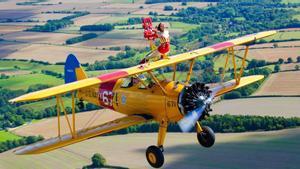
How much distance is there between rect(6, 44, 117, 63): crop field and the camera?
5738 inches

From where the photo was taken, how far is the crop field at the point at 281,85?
3831 inches

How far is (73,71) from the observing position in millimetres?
43375

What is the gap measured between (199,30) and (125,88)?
142491 millimetres

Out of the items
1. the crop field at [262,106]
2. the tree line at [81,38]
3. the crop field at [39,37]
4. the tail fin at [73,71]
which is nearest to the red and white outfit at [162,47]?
the tail fin at [73,71]

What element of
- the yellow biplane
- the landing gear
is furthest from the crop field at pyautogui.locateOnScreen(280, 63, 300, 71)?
the landing gear

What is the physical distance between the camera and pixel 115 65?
131000 mm

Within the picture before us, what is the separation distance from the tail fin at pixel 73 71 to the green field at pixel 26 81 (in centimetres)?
7577

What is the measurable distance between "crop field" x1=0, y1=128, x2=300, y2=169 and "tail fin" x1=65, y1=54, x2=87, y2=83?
27.8m

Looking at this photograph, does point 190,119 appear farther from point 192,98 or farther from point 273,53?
point 273,53

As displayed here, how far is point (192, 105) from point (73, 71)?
13.4 meters

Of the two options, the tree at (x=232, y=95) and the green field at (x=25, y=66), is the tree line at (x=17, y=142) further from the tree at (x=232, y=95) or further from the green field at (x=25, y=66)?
the green field at (x=25, y=66)

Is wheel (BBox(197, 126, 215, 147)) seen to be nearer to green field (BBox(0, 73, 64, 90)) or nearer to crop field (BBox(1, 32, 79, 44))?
green field (BBox(0, 73, 64, 90))

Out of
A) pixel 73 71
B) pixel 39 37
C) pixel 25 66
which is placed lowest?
pixel 25 66

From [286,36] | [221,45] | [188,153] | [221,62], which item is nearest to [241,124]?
[188,153]
